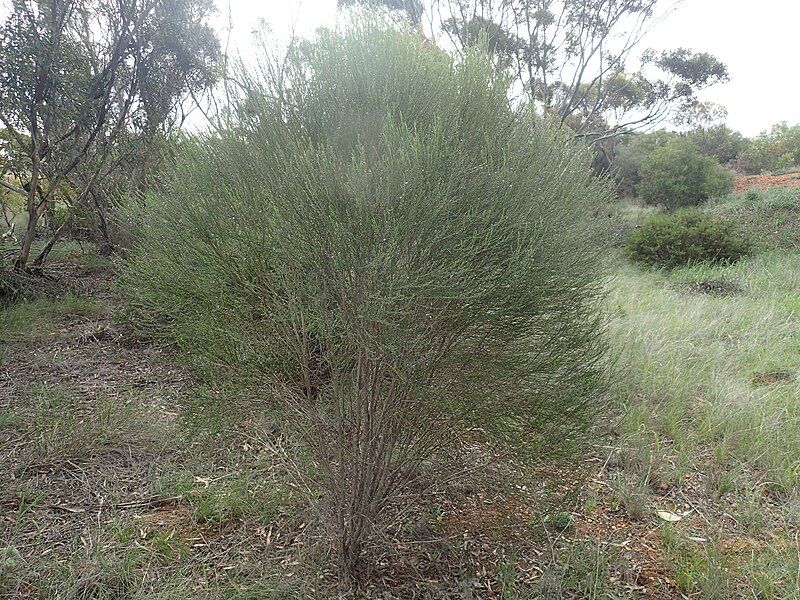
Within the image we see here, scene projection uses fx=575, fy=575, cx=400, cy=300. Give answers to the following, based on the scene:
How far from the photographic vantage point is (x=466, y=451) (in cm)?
301

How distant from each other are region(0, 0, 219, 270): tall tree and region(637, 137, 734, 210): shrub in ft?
39.3

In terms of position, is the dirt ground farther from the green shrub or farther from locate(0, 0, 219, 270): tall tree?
the green shrub

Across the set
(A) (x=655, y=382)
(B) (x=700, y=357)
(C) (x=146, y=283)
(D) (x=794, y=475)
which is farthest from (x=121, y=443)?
(B) (x=700, y=357)

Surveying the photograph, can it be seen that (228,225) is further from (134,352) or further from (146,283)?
(134,352)

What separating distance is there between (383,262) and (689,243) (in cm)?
979

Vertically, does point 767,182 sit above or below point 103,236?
above

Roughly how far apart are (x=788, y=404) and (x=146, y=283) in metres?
4.33

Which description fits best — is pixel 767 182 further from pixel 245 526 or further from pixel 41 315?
pixel 245 526

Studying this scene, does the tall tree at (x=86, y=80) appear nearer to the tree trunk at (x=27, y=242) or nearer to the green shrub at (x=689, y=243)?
the tree trunk at (x=27, y=242)

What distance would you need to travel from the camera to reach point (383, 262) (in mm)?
1816

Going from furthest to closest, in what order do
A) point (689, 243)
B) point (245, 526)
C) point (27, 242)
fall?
point (689, 243), point (27, 242), point (245, 526)

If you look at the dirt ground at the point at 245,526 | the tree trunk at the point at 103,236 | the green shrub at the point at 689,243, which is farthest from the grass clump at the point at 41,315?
the green shrub at the point at 689,243

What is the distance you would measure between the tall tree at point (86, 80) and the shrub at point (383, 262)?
170 inches

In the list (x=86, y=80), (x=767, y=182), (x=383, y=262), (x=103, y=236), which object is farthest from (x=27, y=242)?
(x=767, y=182)
